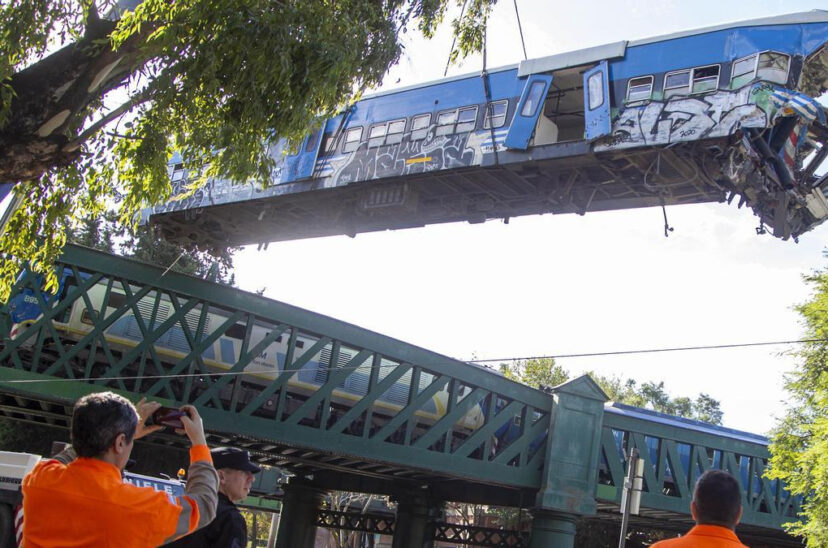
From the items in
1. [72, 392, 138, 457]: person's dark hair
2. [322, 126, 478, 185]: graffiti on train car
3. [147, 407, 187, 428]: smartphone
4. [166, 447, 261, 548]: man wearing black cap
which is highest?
[322, 126, 478, 185]: graffiti on train car

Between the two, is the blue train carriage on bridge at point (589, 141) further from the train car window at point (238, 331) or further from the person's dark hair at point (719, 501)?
the person's dark hair at point (719, 501)

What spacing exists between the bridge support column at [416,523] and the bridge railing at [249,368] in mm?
3116

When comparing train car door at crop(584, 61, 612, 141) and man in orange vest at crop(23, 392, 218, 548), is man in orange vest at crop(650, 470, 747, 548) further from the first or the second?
train car door at crop(584, 61, 612, 141)

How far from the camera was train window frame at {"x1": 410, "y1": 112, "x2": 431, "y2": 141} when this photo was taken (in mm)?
18750

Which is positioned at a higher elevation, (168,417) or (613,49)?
(613,49)

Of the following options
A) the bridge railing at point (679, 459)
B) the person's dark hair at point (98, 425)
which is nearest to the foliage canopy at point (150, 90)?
the person's dark hair at point (98, 425)

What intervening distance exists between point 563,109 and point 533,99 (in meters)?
1.75

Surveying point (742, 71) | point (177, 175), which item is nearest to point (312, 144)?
point (177, 175)

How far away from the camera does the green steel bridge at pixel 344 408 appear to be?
53.1 ft

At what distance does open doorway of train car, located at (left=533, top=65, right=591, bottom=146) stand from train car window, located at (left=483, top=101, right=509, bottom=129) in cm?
84

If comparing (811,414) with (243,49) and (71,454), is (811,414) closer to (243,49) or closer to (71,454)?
(243,49)

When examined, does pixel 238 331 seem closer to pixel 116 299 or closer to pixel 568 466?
pixel 116 299

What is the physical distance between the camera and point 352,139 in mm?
19734

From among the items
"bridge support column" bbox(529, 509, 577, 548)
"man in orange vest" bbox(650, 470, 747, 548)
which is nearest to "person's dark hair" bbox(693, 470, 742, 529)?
"man in orange vest" bbox(650, 470, 747, 548)
